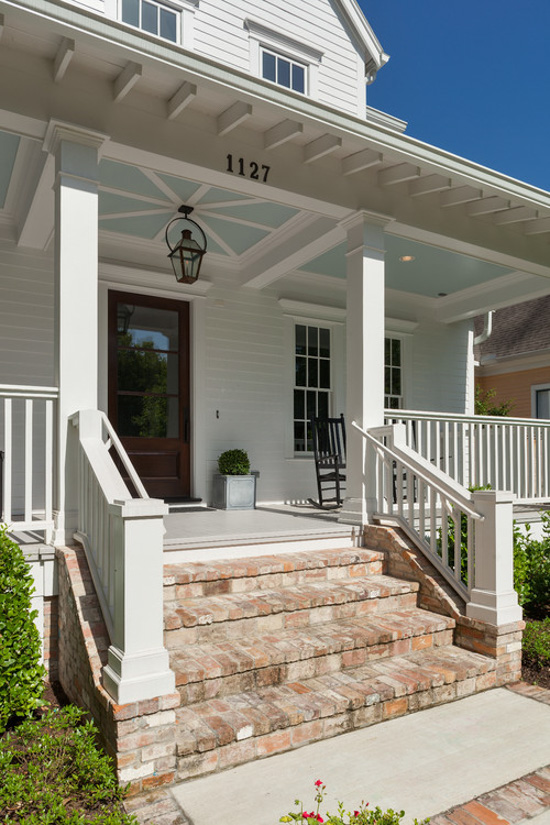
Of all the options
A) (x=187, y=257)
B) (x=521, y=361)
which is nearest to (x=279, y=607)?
(x=187, y=257)

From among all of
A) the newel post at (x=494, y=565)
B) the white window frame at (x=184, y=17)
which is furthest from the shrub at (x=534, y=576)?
the white window frame at (x=184, y=17)

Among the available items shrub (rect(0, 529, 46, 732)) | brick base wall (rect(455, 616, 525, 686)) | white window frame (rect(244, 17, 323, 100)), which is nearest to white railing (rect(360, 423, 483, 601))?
brick base wall (rect(455, 616, 525, 686))

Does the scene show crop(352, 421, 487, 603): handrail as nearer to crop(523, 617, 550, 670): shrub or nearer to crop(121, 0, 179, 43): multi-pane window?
crop(523, 617, 550, 670): shrub

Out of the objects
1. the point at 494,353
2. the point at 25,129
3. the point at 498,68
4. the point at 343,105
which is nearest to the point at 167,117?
the point at 25,129

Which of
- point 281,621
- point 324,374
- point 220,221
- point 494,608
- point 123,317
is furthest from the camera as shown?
point 324,374

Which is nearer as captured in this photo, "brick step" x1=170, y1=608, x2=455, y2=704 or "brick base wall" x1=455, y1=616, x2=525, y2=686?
"brick step" x1=170, y1=608, x2=455, y2=704

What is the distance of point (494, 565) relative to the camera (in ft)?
11.1

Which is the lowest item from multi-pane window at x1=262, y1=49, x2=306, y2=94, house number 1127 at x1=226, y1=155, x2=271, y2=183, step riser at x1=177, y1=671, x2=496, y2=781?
step riser at x1=177, y1=671, x2=496, y2=781

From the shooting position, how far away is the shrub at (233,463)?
5965mm

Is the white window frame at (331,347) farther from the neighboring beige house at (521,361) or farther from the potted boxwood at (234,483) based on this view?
the neighboring beige house at (521,361)

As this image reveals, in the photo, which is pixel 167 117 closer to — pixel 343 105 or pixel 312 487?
pixel 312 487

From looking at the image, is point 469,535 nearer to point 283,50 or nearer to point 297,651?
point 297,651

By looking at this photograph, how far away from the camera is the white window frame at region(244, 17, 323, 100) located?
710 cm

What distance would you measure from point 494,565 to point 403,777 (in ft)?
4.79
